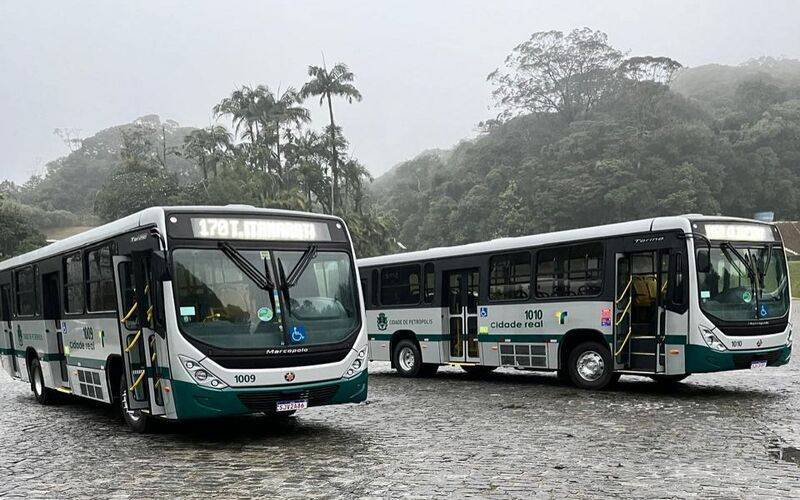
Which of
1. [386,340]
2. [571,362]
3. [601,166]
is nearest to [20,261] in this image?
[386,340]

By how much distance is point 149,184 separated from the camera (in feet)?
234

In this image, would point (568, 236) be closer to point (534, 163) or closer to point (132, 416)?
point (132, 416)

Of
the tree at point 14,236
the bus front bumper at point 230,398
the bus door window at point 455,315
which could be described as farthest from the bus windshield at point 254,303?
the tree at point 14,236

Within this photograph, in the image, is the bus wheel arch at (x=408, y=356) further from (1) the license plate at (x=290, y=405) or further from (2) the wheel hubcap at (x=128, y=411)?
(1) the license plate at (x=290, y=405)

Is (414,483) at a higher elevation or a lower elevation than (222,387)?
lower

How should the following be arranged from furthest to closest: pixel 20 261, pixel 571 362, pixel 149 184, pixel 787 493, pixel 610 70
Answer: pixel 610 70
pixel 149 184
pixel 20 261
pixel 571 362
pixel 787 493

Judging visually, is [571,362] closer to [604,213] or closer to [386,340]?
[386,340]

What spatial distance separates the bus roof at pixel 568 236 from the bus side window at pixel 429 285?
0.24 metres

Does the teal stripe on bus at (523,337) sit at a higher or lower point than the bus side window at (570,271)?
lower

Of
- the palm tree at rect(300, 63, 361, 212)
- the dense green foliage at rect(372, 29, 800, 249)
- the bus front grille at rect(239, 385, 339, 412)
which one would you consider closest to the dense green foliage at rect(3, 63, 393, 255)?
the palm tree at rect(300, 63, 361, 212)

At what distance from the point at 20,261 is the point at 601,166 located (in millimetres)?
69424

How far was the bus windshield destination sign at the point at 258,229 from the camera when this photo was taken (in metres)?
9.14

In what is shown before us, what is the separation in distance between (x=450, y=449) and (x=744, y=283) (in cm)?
631

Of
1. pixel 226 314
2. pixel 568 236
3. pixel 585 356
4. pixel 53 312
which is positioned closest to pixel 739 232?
pixel 568 236
